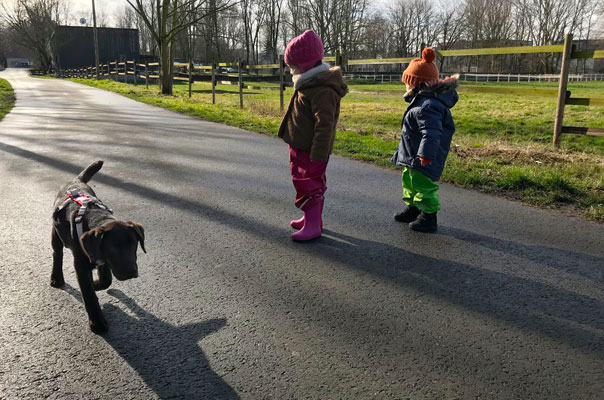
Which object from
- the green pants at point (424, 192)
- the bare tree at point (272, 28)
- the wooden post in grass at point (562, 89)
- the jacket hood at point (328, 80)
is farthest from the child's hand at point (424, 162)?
the bare tree at point (272, 28)

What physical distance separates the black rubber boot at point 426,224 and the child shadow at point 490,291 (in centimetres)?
48

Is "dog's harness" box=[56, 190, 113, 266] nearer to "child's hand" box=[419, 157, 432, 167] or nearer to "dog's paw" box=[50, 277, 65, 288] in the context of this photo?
"dog's paw" box=[50, 277, 65, 288]

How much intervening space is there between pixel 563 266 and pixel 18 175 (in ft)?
20.5

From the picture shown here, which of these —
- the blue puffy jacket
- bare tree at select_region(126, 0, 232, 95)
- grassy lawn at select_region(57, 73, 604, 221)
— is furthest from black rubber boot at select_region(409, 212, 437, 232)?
bare tree at select_region(126, 0, 232, 95)

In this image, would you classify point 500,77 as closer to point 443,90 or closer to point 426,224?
point 443,90

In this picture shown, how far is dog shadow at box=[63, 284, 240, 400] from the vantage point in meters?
2.08

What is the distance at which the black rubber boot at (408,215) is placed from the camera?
4445 millimetres

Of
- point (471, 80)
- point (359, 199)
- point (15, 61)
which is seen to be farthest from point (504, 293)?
point (15, 61)

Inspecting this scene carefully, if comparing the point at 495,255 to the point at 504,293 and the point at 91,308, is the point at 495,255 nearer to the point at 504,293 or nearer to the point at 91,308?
the point at 504,293

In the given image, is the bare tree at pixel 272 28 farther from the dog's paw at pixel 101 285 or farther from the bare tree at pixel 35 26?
the dog's paw at pixel 101 285

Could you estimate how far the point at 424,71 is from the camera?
13.5 ft

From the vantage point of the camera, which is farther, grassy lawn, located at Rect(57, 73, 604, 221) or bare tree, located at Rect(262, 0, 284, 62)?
bare tree, located at Rect(262, 0, 284, 62)

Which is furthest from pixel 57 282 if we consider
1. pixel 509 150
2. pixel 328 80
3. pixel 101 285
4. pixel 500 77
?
pixel 500 77

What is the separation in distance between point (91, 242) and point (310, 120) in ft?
6.85
